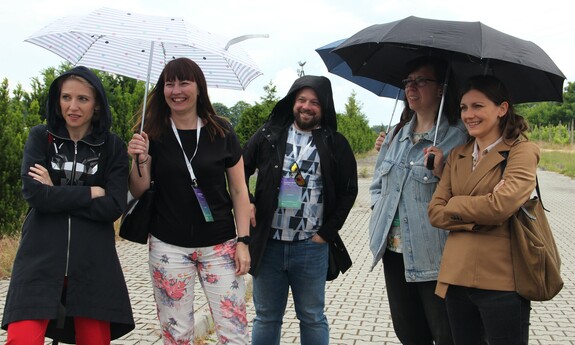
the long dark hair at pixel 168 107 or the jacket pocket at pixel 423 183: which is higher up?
the long dark hair at pixel 168 107

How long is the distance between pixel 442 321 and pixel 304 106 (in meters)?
1.48

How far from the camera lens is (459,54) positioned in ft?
11.3

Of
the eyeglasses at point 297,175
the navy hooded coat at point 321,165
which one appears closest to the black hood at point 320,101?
the navy hooded coat at point 321,165

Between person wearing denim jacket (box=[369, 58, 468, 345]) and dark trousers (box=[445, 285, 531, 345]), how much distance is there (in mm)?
211

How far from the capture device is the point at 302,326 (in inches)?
153

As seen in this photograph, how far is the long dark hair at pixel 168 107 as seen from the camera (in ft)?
11.1

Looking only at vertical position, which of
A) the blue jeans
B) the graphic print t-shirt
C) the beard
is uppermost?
the beard

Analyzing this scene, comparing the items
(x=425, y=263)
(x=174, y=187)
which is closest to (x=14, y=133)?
(x=174, y=187)

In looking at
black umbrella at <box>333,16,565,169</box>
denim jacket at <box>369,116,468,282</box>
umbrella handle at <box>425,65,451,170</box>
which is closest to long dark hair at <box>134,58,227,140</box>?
black umbrella at <box>333,16,565,169</box>

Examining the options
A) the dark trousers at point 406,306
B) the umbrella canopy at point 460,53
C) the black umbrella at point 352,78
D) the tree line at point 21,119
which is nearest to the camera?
the umbrella canopy at point 460,53

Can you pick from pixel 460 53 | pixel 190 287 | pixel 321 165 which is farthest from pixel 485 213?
pixel 190 287

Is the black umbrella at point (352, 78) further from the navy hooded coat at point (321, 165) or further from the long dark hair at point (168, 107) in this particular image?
the long dark hair at point (168, 107)

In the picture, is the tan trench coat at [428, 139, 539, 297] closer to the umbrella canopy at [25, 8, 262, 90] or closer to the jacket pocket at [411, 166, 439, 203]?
the jacket pocket at [411, 166, 439, 203]

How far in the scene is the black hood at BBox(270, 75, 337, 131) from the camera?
12.6ft
